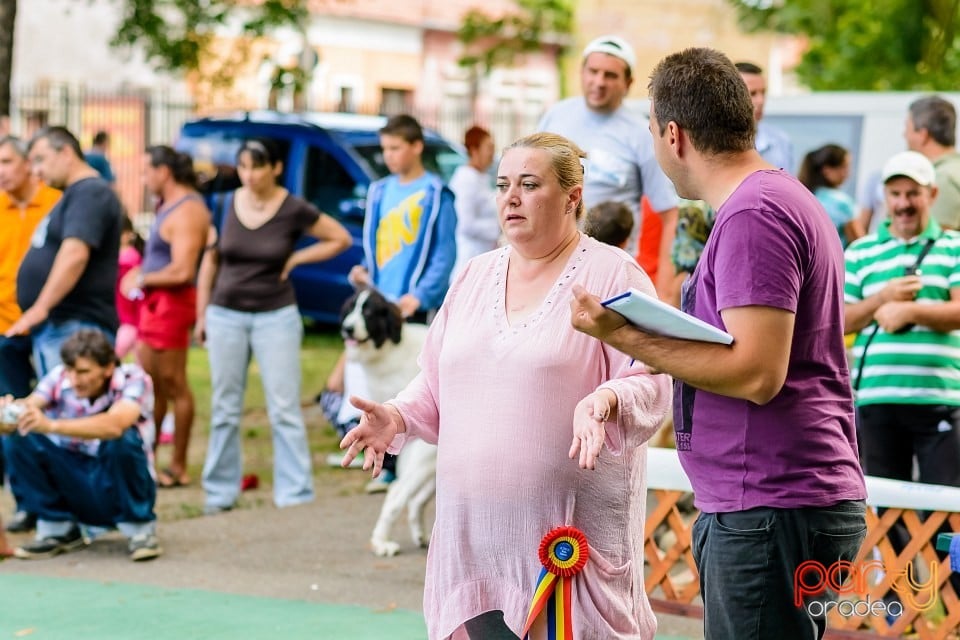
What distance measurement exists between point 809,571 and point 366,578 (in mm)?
3966

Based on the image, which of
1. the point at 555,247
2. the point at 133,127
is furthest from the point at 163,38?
the point at 555,247

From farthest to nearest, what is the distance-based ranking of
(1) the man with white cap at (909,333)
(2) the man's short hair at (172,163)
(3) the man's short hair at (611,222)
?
(2) the man's short hair at (172,163), (3) the man's short hair at (611,222), (1) the man with white cap at (909,333)

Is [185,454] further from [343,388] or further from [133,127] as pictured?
[133,127]

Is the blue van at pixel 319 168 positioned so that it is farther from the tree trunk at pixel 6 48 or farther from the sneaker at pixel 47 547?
the sneaker at pixel 47 547

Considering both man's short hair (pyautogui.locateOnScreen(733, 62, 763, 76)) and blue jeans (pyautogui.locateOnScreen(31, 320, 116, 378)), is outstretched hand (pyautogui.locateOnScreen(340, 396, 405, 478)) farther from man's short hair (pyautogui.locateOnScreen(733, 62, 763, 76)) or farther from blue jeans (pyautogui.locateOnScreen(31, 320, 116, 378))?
blue jeans (pyautogui.locateOnScreen(31, 320, 116, 378))

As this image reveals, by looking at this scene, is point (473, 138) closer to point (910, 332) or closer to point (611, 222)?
point (611, 222)

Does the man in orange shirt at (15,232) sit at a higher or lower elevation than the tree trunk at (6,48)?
lower

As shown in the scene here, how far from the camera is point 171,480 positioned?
8.98 metres

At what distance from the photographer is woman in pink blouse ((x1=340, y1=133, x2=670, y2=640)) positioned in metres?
3.55

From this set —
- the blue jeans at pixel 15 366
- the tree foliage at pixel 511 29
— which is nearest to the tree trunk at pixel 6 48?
the blue jeans at pixel 15 366

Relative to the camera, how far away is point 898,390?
5.63 metres

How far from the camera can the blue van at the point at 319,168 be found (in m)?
14.1

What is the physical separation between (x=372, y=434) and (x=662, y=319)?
103cm

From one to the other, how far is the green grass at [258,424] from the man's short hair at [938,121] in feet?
14.4
